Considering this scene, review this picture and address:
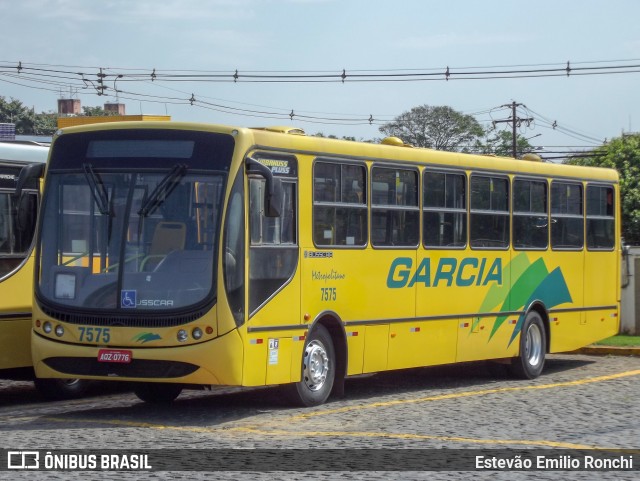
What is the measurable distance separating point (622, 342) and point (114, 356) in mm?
13626

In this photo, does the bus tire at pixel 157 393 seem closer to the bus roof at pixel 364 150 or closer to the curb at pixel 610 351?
the bus roof at pixel 364 150

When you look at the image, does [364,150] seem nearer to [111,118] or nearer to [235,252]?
[235,252]

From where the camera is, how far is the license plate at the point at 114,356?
13133 mm

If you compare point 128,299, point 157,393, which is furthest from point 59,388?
point 128,299

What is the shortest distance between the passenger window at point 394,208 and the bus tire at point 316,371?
5.20 ft

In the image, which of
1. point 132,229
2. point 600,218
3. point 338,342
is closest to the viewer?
point 132,229

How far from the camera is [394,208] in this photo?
16.0 meters

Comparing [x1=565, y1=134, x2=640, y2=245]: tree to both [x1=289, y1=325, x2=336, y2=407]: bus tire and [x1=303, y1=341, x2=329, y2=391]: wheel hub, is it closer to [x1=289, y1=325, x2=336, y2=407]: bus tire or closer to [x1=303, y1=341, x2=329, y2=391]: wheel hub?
[x1=289, y1=325, x2=336, y2=407]: bus tire

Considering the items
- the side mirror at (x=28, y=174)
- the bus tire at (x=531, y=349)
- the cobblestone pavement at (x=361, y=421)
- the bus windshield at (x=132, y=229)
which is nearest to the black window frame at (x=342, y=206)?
the bus windshield at (x=132, y=229)

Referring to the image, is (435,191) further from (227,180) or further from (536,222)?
(227,180)

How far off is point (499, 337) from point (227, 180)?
6.48m

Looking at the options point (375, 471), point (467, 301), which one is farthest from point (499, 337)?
point (375, 471)

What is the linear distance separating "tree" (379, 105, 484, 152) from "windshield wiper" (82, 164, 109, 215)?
66.8m

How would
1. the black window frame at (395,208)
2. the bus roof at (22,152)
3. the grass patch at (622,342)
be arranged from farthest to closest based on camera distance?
the grass patch at (622,342), the black window frame at (395,208), the bus roof at (22,152)
